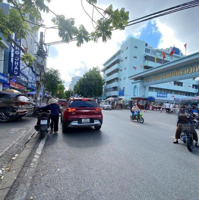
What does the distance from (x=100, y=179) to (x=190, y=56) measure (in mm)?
18036

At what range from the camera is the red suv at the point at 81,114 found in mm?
5930

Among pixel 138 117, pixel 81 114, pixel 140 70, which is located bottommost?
pixel 138 117

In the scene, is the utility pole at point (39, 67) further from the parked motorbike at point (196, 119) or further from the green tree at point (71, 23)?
the parked motorbike at point (196, 119)

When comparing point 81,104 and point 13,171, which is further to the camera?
point 81,104

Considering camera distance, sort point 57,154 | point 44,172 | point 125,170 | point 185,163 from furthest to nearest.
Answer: point 57,154, point 185,163, point 125,170, point 44,172

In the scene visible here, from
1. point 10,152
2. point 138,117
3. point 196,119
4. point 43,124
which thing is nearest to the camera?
point 10,152

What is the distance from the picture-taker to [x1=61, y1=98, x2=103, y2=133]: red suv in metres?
5.93

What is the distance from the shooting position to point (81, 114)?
607cm

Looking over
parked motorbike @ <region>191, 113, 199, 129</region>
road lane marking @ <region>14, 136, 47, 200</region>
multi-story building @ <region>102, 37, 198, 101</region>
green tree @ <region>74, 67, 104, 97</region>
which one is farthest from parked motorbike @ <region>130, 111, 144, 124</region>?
green tree @ <region>74, 67, 104, 97</region>

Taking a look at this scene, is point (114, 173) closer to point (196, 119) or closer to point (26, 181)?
point (26, 181)

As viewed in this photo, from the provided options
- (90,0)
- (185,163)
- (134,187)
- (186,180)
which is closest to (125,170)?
(134,187)

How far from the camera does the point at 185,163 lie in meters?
3.53

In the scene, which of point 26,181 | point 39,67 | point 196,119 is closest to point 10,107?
point 39,67

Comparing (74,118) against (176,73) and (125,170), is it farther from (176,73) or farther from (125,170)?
(176,73)
